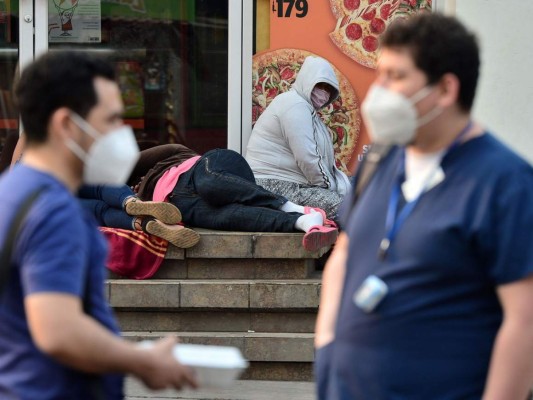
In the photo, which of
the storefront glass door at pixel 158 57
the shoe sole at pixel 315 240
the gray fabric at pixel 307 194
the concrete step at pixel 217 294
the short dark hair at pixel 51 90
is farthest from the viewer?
the storefront glass door at pixel 158 57

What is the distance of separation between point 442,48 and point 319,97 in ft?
17.5

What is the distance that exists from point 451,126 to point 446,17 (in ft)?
0.90

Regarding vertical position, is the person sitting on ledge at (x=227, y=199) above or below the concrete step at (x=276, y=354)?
above

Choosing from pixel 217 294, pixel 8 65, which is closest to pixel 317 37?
→ pixel 8 65

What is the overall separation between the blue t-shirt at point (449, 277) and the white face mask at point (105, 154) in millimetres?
653

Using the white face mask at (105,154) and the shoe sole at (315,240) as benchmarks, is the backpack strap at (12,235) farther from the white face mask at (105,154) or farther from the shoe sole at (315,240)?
the shoe sole at (315,240)

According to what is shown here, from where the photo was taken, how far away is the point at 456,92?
9.70 ft

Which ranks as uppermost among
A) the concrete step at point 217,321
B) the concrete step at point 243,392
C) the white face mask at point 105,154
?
the white face mask at point 105,154

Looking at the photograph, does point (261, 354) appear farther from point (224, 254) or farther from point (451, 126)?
point (451, 126)

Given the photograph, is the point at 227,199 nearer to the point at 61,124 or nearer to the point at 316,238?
the point at 316,238

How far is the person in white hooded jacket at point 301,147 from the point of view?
7949mm

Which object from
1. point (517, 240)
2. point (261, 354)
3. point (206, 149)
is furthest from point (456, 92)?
point (206, 149)

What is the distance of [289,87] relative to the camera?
28.9ft

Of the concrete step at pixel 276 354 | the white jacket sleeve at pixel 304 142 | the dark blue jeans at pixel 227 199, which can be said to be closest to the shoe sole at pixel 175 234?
the dark blue jeans at pixel 227 199
